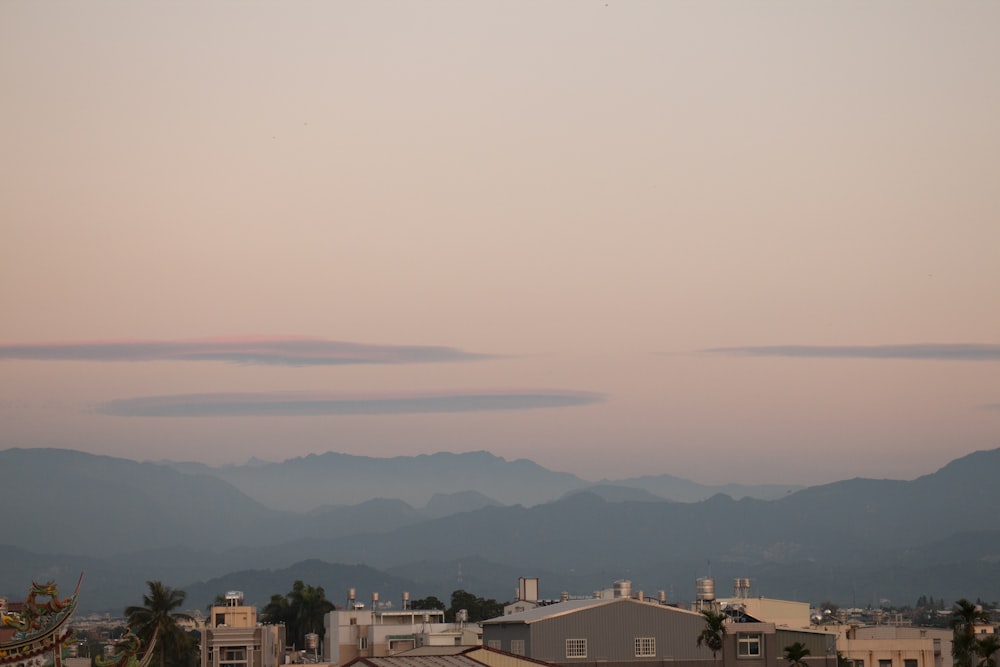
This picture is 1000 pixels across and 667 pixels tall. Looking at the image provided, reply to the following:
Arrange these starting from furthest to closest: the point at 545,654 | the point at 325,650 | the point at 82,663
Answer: the point at 325,650
the point at 82,663
the point at 545,654

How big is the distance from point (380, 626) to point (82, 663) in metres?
42.1

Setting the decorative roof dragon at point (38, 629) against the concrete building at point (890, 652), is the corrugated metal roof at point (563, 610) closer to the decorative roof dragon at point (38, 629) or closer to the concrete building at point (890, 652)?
the concrete building at point (890, 652)

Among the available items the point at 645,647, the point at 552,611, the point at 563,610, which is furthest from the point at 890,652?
the point at 563,610

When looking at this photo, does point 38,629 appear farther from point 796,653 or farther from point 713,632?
point 796,653

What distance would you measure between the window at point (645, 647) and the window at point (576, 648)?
3.68 metres

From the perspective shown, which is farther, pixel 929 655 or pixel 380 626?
pixel 380 626

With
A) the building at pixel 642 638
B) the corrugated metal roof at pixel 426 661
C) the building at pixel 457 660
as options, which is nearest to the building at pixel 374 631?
the building at pixel 642 638

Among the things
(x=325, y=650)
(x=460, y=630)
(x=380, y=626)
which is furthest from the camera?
(x=325, y=650)

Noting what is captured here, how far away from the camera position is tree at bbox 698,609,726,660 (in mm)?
112750

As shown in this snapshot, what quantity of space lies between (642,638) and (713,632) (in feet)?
17.9

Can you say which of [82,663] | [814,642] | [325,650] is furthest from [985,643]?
[325,650]

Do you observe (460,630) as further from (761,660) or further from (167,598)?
(761,660)

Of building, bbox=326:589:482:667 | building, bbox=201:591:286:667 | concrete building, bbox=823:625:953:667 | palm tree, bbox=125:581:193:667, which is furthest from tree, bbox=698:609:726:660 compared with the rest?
palm tree, bbox=125:581:193:667

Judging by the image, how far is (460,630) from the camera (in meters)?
160
